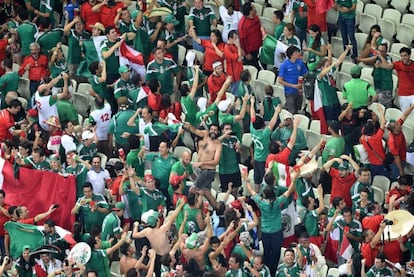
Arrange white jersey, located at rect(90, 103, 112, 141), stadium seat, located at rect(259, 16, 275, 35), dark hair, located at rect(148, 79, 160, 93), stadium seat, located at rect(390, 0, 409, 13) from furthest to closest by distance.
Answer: stadium seat, located at rect(259, 16, 275, 35)
stadium seat, located at rect(390, 0, 409, 13)
dark hair, located at rect(148, 79, 160, 93)
white jersey, located at rect(90, 103, 112, 141)

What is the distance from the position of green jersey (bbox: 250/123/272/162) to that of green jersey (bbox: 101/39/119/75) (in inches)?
136

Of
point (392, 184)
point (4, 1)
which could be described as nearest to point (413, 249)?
point (392, 184)

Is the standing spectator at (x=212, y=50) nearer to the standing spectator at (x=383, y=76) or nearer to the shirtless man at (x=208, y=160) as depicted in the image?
the standing spectator at (x=383, y=76)

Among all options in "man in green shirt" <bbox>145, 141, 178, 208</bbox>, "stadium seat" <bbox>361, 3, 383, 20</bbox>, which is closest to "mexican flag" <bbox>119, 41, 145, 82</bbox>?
"man in green shirt" <bbox>145, 141, 178, 208</bbox>

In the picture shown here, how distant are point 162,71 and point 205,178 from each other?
284 centimetres

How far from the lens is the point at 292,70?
23.1 m

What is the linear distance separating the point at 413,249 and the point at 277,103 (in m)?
3.67

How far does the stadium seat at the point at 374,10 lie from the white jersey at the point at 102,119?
4.61 metres

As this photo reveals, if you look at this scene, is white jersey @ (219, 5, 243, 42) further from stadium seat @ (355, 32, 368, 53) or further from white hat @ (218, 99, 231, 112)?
white hat @ (218, 99, 231, 112)

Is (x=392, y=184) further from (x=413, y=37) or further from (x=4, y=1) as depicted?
(x=4, y=1)

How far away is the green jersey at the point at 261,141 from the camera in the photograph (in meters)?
21.6

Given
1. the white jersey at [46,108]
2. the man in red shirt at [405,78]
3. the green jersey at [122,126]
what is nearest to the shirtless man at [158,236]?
the green jersey at [122,126]

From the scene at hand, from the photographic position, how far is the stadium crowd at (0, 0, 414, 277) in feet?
66.0

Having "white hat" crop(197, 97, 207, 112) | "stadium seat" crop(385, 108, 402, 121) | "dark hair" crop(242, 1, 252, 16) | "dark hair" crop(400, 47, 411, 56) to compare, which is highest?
"dark hair" crop(400, 47, 411, 56)
